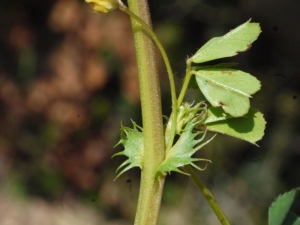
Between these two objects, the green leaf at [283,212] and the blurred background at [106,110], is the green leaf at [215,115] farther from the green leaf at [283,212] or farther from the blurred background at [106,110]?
the blurred background at [106,110]

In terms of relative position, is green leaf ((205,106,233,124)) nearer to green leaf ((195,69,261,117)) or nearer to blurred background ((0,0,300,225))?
green leaf ((195,69,261,117))

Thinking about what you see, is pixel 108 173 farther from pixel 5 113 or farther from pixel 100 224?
pixel 5 113

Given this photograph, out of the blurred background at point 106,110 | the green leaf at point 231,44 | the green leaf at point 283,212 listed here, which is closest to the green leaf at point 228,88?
the green leaf at point 231,44

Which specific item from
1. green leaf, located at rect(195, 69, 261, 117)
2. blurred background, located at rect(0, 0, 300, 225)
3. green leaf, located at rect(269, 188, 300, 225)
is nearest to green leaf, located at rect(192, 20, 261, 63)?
green leaf, located at rect(195, 69, 261, 117)

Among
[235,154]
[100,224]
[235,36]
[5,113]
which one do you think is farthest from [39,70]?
[235,36]

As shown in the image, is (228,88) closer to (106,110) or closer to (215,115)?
(215,115)

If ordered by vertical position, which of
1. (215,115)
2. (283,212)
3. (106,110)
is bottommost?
(106,110)

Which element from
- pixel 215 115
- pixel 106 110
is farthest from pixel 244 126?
pixel 106 110
